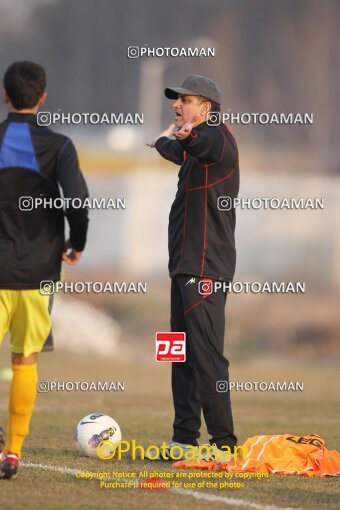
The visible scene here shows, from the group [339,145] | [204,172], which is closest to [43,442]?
[204,172]

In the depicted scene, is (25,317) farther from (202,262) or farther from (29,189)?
(202,262)

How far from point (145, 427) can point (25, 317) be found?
Result: 4.58 metres

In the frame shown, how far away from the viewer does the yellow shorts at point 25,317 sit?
764 cm

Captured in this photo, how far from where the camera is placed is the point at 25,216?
764cm

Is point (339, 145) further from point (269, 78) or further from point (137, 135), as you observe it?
point (137, 135)

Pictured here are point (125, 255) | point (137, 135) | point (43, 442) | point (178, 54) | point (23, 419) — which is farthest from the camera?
point (137, 135)

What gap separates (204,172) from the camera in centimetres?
873

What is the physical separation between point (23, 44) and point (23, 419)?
7134cm

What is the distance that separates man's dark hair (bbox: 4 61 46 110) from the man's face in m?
1.42

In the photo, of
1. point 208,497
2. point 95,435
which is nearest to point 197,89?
point 95,435

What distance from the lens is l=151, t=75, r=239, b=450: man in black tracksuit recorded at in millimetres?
8672

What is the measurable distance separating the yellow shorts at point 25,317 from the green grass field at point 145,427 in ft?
2.71

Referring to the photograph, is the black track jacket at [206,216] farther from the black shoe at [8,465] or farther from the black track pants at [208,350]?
the black shoe at [8,465]

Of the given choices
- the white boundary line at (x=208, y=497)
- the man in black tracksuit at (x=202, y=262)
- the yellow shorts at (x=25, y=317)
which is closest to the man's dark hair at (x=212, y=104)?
the man in black tracksuit at (x=202, y=262)
